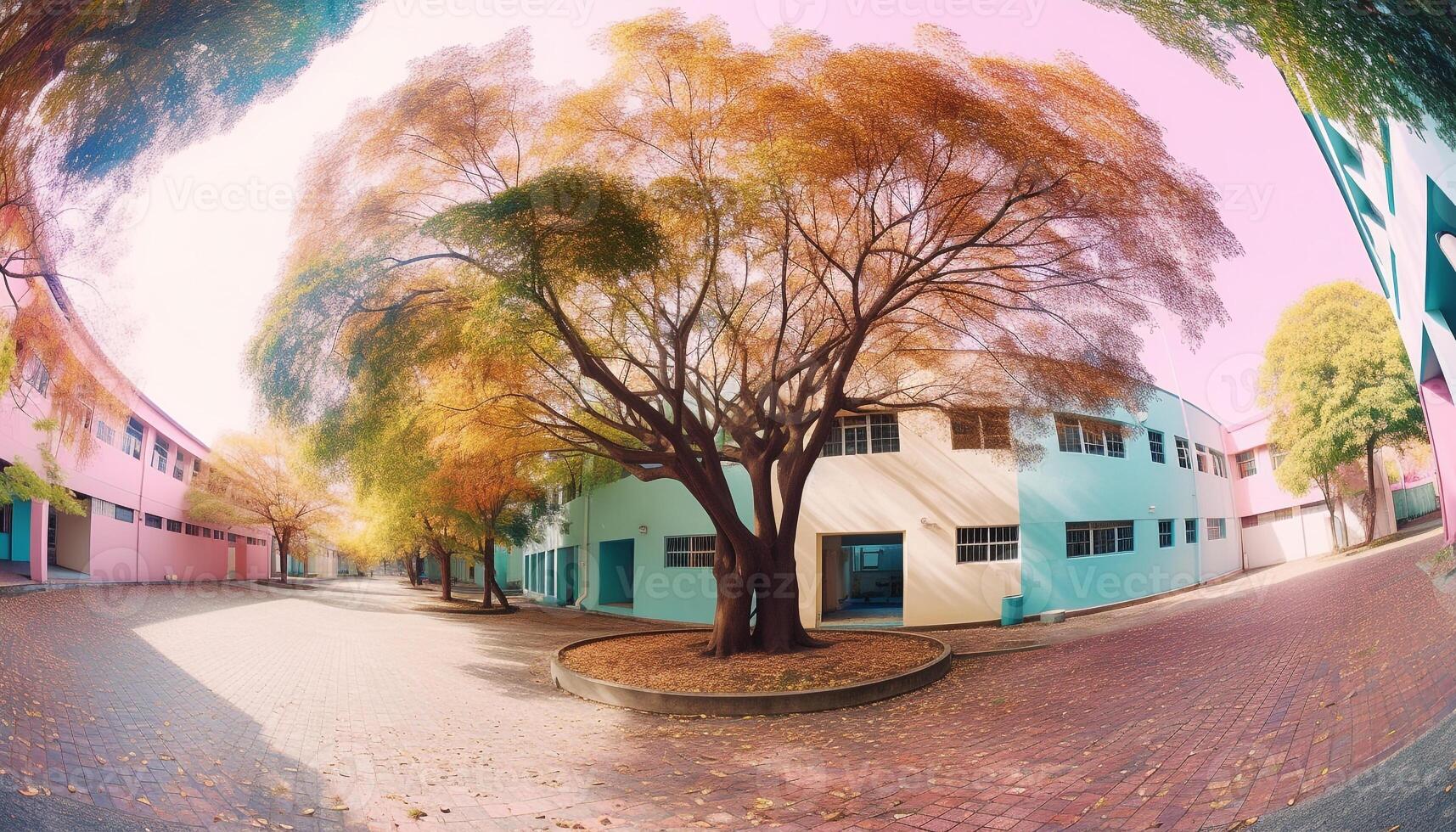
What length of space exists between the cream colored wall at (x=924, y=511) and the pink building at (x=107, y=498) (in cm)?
518

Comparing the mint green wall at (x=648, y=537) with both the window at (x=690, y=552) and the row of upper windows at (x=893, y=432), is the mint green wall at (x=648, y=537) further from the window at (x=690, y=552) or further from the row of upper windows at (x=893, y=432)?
the row of upper windows at (x=893, y=432)

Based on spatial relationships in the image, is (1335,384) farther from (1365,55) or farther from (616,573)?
(616,573)

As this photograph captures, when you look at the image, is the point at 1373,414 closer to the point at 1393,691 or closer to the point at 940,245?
the point at 1393,691

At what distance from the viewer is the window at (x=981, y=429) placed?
5.17 m

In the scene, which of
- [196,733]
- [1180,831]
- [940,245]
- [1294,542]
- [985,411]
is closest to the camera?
[1180,831]

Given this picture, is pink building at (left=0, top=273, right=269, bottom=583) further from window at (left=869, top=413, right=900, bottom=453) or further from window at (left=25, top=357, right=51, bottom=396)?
window at (left=869, top=413, right=900, bottom=453)

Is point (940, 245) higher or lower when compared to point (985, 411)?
higher

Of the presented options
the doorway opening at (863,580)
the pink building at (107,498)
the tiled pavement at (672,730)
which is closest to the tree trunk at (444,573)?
the tiled pavement at (672,730)

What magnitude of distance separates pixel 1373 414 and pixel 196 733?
4.74 m

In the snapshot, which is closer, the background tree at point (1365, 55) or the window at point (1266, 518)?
the background tree at point (1365, 55)

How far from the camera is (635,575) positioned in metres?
8.20

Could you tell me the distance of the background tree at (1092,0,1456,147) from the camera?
173 cm

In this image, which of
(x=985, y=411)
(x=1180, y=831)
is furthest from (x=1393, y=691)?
(x=985, y=411)

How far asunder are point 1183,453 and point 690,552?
604 cm
